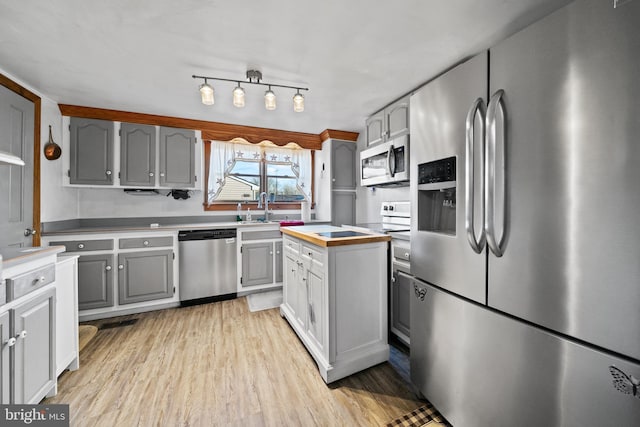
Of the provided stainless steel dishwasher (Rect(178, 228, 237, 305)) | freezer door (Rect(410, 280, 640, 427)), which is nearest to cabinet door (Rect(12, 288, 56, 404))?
stainless steel dishwasher (Rect(178, 228, 237, 305))

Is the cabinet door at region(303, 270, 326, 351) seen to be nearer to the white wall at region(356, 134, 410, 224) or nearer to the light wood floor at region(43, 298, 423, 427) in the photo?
the light wood floor at region(43, 298, 423, 427)

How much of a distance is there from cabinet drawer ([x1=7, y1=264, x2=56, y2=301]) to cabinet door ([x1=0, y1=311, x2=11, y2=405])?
4.1 inches

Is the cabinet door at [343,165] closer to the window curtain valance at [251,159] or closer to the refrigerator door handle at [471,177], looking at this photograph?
the window curtain valance at [251,159]

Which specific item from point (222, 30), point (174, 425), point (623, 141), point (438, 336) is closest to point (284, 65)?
point (222, 30)

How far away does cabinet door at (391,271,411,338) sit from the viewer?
209 cm

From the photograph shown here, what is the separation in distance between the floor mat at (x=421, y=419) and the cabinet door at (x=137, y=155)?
3.51 metres

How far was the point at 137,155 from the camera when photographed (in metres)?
3.08

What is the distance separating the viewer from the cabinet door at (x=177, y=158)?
10.5 ft

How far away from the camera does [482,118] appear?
1.15 m

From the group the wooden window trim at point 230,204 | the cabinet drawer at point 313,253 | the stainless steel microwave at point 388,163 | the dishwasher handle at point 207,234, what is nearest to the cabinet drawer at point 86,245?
the dishwasher handle at point 207,234

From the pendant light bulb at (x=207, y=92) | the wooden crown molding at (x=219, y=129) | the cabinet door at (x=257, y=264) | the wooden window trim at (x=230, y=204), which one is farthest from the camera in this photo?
the wooden window trim at (x=230, y=204)

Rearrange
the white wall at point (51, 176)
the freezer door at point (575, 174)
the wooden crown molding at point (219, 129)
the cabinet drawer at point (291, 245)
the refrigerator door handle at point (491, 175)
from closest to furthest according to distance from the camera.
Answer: the freezer door at point (575, 174), the refrigerator door handle at point (491, 175), the cabinet drawer at point (291, 245), the white wall at point (51, 176), the wooden crown molding at point (219, 129)

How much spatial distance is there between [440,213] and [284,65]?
5.54 ft

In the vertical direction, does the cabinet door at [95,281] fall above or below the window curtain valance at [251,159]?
below
